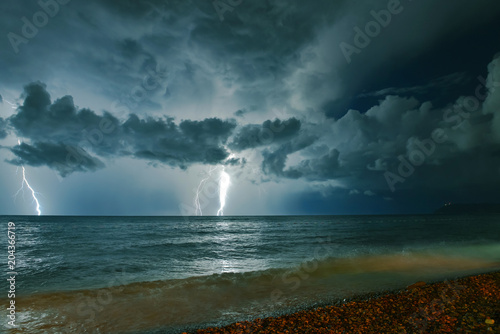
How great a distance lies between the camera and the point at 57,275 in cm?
1634

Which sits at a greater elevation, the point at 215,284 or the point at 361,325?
the point at 361,325

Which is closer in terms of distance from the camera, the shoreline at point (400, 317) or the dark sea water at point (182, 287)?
the shoreline at point (400, 317)

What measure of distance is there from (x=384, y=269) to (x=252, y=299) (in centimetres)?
1065

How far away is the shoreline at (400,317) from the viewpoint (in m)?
7.03

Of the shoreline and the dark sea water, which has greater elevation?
the shoreline

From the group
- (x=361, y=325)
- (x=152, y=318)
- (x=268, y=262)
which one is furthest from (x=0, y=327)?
(x=268, y=262)

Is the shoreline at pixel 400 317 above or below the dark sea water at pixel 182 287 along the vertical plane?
above

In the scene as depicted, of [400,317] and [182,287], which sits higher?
[400,317]

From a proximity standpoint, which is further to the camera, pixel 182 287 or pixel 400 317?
pixel 182 287

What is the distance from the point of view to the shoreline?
7.03 m

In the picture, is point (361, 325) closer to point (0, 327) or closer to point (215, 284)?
point (215, 284)

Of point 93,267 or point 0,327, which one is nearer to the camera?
point 0,327

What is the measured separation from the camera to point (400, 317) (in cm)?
775

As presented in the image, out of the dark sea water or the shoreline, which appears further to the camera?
the dark sea water
